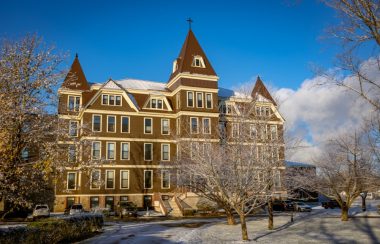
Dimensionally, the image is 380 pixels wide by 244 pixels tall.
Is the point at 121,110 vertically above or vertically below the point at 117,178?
above

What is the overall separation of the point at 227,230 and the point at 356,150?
11577 mm

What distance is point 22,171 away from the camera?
563 inches

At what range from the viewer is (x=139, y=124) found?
46406mm

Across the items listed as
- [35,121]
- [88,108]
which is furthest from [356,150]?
[88,108]

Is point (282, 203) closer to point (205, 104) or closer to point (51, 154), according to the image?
point (205, 104)

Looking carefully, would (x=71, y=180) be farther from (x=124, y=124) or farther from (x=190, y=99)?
(x=190, y=99)

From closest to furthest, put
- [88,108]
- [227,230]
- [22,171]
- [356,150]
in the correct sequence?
1. [22,171]
2. [227,230]
3. [356,150]
4. [88,108]

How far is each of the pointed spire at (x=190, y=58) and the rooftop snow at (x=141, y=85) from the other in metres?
2.49

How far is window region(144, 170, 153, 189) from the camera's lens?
45213 millimetres

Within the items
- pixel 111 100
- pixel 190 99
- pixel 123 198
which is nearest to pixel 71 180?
pixel 123 198

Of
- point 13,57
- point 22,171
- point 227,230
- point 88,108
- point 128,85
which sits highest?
point 128,85

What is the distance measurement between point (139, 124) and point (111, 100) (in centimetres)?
444

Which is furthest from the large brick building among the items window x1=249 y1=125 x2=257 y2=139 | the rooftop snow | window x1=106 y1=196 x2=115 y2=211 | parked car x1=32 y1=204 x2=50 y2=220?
window x1=249 y1=125 x2=257 y2=139

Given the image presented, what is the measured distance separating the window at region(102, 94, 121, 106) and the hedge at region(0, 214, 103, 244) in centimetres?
2178
